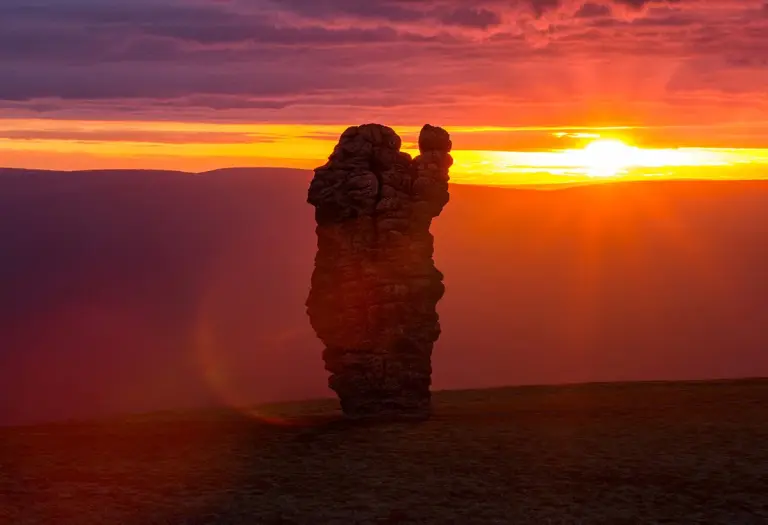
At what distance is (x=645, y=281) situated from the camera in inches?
7628

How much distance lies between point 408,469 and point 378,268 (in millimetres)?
10395

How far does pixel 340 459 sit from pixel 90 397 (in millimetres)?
76615

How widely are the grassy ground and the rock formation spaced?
2014mm

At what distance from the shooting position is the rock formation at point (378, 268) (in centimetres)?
4616

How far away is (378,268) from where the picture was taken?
4612 cm

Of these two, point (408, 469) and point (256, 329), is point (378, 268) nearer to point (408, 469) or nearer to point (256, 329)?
point (408, 469)

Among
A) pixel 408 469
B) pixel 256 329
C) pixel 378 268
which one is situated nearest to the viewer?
pixel 408 469

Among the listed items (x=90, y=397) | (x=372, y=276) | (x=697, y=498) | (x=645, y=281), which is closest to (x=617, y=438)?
(x=697, y=498)

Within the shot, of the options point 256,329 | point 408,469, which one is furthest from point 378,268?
point 256,329

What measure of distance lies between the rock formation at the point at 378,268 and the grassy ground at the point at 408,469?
2.01 m

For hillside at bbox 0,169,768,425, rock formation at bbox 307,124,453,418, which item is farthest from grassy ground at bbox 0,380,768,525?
hillside at bbox 0,169,768,425

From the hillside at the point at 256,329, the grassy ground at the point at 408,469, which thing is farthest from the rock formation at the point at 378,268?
the hillside at the point at 256,329

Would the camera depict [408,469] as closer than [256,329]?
Yes

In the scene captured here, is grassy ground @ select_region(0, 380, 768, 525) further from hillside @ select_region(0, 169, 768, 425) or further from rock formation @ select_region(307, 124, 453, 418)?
hillside @ select_region(0, 169, 768, 425)
